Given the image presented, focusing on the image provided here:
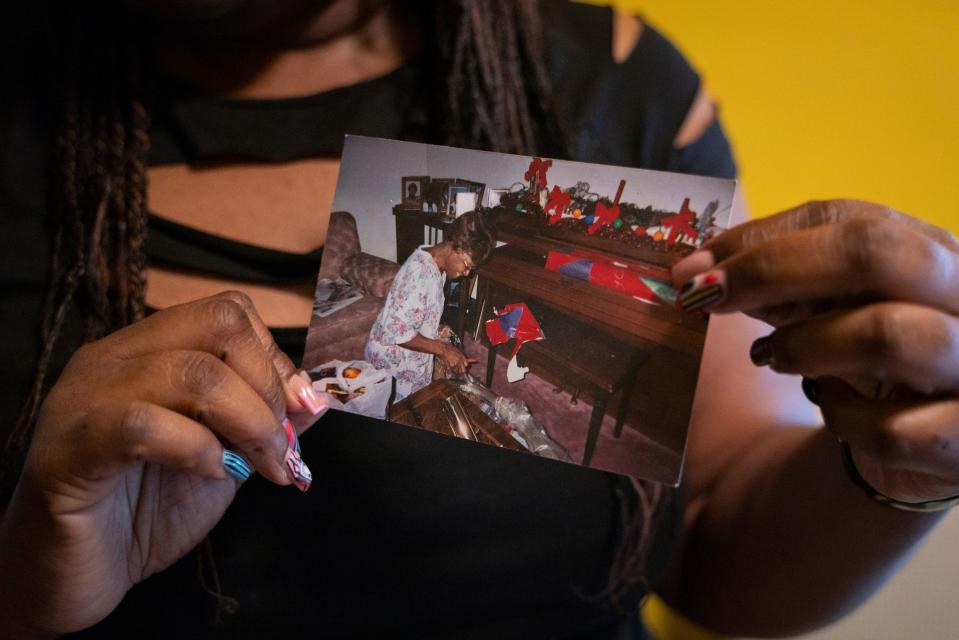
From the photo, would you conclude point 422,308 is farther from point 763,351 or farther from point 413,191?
point 763,351

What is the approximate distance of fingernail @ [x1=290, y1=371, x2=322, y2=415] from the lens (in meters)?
0.52

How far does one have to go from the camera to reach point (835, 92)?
3.65ft

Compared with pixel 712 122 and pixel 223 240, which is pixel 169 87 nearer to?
pixel 223 240

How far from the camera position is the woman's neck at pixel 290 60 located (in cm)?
71

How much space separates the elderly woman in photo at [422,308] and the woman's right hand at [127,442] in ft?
0.29

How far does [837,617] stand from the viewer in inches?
30.9

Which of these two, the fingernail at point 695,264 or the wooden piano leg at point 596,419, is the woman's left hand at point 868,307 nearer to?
the fingernail at point 695,264

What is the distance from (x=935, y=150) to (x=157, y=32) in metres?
1.13

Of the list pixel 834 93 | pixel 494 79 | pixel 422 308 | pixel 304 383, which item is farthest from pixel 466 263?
pixel 834 93

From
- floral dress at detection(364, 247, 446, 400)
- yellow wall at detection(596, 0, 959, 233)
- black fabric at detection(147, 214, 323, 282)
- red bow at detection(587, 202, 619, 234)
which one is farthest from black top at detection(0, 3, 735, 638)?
yellow wall at detection(596, 0, 959, 233)

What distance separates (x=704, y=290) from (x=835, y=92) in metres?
0.85

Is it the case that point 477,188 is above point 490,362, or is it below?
above

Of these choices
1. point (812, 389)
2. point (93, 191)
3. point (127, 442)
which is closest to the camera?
point (127, 442)

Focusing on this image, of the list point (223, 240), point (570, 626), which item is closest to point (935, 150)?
point (570, 626)
